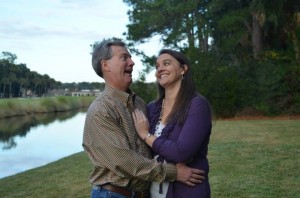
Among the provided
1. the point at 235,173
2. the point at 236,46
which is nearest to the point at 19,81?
the point at 236,46

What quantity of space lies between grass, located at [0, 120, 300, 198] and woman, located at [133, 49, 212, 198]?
3.15m

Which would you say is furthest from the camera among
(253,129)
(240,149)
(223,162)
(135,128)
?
(253,129)

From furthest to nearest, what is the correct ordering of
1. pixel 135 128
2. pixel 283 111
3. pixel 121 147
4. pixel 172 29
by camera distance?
1. pixel 172 29
2. pixel 283 111
3. pixel 135 128
4. pixel 121 147

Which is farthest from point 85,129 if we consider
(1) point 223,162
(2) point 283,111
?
(2) point 283,111

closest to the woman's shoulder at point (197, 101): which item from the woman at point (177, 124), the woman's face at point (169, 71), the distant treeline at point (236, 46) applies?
the woman at point (177, 124)

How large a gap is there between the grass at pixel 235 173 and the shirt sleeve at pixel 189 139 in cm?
328

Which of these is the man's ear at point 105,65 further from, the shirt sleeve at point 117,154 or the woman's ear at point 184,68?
the woman's ear at point 184,68

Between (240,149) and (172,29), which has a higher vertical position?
(172,29)

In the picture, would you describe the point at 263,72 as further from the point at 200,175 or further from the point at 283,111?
the point at 200,175

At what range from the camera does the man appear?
211 centimetres

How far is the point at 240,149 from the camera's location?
346 inches

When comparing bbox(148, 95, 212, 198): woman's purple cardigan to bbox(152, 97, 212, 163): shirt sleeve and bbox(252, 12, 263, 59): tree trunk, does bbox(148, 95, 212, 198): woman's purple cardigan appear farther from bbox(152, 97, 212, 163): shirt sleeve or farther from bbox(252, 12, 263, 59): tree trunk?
bbox(252, 12, 263, 59): tree trunk

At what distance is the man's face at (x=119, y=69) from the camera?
228cm

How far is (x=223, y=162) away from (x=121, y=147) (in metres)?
5.56
